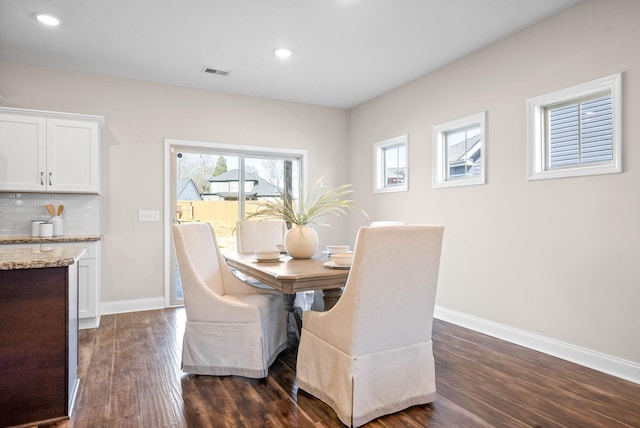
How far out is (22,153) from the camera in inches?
146

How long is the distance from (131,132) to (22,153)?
107 cm

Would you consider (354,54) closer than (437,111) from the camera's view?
Yes

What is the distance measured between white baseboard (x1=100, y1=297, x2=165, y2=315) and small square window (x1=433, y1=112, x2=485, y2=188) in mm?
3399

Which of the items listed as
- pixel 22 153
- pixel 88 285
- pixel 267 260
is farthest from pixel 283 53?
pixel 88 285

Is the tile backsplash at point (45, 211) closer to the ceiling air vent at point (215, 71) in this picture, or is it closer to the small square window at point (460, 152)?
the ceiling air vent at point (215, 71)

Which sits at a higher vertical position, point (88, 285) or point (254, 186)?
point (254, 186)

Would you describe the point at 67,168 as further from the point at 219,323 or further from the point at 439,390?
the point at 439,390

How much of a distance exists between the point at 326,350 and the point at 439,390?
0.82 meters

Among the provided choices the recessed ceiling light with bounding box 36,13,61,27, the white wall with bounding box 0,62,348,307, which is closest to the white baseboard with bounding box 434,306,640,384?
the white wall with bounding box 0,62,348,307

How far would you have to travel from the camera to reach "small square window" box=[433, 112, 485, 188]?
12.6 ft

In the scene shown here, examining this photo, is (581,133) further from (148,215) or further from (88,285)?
(88,285)

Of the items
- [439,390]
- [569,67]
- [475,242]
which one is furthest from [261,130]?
[439,390]

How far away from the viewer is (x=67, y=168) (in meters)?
3.88

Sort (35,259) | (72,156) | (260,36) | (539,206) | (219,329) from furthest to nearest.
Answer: (72,156)
(260,36)
(539,206)
(219,329)
(35,259)
